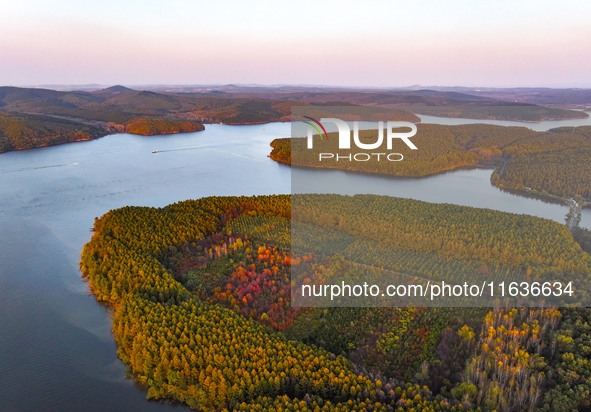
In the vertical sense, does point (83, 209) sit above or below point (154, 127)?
below

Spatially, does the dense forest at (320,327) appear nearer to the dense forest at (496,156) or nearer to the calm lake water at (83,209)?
the calm lake water at (83,209)

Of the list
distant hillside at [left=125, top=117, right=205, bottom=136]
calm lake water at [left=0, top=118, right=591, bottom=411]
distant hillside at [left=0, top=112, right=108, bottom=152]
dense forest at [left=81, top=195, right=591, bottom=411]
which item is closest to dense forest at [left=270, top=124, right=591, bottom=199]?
calm lake water at [left=0, top=118, right=591, bottom=411]

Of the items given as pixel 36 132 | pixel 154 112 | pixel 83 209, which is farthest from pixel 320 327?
pixel 154 112

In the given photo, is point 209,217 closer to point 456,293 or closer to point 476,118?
point 456,293

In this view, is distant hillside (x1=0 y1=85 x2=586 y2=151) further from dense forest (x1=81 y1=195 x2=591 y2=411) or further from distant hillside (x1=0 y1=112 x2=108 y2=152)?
dense forest (x1=81 y1=195 x2=591 y2=411)

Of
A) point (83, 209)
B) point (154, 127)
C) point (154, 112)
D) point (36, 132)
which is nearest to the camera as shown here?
point (83, 209)

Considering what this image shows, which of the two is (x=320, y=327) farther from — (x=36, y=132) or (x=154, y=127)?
(x=154, y=127)
